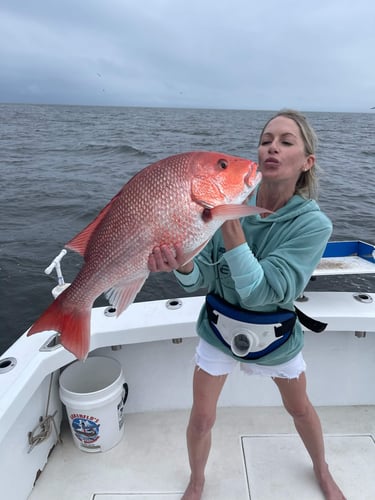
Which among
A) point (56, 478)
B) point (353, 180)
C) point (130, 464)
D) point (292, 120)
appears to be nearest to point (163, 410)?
point (130, 464)

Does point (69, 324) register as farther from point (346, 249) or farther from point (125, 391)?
point (346, 249)

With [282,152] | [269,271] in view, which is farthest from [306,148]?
[269,271]

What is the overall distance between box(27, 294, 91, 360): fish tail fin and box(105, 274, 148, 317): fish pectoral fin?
13 cm

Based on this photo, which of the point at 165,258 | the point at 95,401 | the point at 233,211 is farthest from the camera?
the point at 95,401

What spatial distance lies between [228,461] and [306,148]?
2274mm

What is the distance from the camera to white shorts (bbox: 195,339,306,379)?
6.76ft

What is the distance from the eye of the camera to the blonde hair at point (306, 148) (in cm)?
194

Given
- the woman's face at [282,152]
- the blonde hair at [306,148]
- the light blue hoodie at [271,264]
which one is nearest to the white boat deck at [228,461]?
the light blue hoodie at [271,264]

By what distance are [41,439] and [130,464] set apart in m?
0.68

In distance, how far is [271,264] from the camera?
5.59ft

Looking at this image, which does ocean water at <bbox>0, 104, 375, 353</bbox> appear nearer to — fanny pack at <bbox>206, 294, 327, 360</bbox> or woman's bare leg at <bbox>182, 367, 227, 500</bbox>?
fanny pack at <bbox>206, 294, 327, 360</bbox>

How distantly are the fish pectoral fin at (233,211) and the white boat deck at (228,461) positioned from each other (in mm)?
2088

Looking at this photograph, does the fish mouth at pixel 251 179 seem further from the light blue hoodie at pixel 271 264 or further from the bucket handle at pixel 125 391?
the bucket handle at pixel 125 391

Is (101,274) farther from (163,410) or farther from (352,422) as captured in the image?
(352,422)
